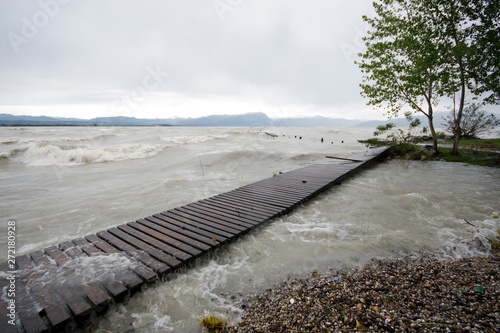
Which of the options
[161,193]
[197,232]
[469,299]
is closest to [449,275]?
[469,299]

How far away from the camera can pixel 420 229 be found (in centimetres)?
597

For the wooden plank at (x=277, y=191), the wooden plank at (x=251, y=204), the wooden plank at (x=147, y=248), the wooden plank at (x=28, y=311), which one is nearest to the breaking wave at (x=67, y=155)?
the wooden plank at (x=277, y=191)

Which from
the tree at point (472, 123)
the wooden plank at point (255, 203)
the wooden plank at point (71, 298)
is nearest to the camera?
the wooden plank at point (71, 298)

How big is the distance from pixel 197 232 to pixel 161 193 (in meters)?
5.75

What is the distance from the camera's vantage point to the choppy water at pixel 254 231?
3.97m

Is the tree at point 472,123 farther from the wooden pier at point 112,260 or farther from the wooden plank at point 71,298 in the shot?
the wooden plank at point 71,298

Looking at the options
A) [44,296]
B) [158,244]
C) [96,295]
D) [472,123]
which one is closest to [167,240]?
[158,244]

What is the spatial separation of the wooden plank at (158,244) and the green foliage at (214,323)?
139 centimetres

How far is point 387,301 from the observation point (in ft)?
10.7

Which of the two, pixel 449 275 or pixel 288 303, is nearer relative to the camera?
pixel 288 303

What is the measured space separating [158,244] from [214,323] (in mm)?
2376

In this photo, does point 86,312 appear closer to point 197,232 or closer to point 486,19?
point 197,232

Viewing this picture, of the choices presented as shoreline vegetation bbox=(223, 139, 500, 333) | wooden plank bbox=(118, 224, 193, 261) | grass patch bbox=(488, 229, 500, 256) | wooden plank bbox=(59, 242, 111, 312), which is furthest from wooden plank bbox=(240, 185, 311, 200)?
wooden plank bbox=(59, 242, 111, 312)
